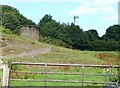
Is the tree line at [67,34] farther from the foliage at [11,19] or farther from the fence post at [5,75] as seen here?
the fence post at [5,75]

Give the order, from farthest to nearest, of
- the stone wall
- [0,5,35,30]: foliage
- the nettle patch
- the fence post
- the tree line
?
[0,5,35,30]: foliage
the tree line
the stone wall
the nettle patch
the fence post

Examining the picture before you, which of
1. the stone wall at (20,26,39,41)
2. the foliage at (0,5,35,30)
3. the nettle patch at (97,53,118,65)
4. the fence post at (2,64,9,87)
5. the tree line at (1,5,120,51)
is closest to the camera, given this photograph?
the fence post at (2,64,9,87)

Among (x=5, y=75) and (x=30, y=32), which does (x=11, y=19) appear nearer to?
(x=30, y=32)

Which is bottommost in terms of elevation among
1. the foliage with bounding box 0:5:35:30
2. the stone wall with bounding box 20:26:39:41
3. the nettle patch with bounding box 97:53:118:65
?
the nettle patch with bounding box 97:53:118:65

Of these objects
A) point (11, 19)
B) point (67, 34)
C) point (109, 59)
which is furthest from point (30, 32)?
point (11, 19)

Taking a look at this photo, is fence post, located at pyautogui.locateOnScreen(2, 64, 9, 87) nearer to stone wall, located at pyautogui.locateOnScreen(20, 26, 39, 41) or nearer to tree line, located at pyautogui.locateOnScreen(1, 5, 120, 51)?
stone wall, located at pyautogui.locateOnScreen(20, 26, 39, 41)

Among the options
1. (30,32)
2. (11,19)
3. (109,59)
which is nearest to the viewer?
(109,59)

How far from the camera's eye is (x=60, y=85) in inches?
350

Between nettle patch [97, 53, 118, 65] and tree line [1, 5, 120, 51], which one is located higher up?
tree line [1, 5, 120, 51]

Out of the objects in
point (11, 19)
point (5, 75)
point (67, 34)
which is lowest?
point (5, 75)

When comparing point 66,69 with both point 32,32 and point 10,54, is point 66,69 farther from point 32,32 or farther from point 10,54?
point 32,32

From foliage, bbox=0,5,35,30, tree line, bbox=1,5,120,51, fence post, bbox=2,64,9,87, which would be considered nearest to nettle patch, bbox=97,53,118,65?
fence post, bbox=2,64,9,87

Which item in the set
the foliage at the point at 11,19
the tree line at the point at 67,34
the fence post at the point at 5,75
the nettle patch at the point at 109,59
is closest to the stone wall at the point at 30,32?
the tree line at the point at 67,34

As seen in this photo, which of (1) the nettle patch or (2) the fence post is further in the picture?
(1) the nettle patch
